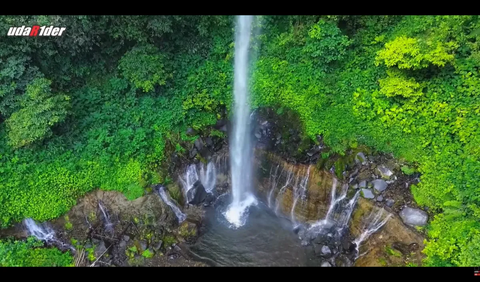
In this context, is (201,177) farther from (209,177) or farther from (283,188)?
(283,188)

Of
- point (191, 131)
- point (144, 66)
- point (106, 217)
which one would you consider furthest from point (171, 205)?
point (144, 66)

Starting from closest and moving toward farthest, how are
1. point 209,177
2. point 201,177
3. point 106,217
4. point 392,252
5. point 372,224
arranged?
1. point 392,252
2. point 372,224
3. point 106,217
4. point 201,177
5. point 209,177

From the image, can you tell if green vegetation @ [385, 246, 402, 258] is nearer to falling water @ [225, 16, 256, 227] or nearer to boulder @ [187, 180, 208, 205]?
falling water @ [225, 16, 256, 227]

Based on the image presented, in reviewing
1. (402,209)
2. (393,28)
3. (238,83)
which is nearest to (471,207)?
(402,209)

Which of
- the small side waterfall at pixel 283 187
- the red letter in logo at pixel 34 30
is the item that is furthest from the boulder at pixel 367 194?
the red letter in logo at pixel 34 30

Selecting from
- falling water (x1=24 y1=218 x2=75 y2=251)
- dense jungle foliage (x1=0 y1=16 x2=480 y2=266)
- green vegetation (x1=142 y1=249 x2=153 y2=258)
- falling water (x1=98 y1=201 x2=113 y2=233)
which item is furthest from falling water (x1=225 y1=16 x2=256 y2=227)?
falling water (x1=24 y1=218 x2=75 y2=251)
